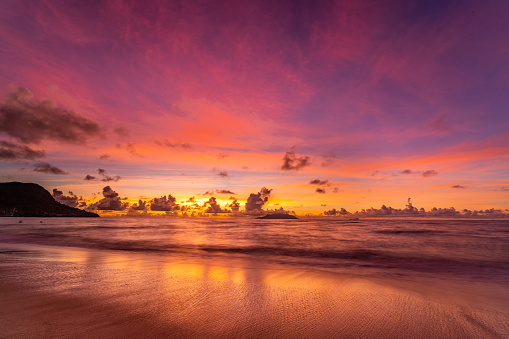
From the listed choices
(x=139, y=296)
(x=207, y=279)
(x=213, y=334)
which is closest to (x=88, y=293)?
(x=139, y=296)

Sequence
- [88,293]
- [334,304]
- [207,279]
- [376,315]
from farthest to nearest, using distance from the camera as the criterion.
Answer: [207,279] < [88,293] < [334,304] < [376,315]

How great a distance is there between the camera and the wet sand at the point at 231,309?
3930 mm

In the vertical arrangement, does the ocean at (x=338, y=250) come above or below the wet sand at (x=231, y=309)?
below

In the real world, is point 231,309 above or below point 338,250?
above

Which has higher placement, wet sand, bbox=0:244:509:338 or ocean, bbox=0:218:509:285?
wet sand, bbox=0:244:509:338

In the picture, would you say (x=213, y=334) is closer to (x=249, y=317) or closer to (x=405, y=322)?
(x=249, y=317)

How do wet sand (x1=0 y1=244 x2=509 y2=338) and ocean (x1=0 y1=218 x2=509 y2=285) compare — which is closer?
wet sand (x1=0 y1=244 x2=509 y2=338)

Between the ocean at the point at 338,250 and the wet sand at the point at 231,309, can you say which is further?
the ocean at the point at 338,250

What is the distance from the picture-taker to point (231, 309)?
192 inches

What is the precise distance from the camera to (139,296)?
18.5ft

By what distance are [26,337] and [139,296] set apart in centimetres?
227

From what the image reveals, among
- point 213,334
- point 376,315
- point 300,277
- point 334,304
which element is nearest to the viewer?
point 213,334

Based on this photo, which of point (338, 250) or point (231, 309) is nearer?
point (231, 309)

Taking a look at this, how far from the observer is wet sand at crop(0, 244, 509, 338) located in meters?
3.93
